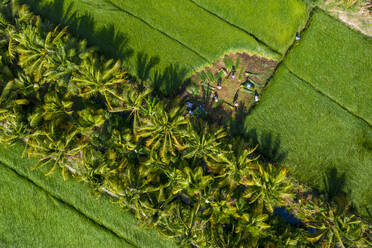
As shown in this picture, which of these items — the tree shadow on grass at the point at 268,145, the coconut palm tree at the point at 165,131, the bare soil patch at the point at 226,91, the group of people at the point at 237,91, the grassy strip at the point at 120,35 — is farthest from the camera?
the grassy strip at the point at 120,35

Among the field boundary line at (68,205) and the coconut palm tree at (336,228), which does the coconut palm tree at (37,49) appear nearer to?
the field boundary line at (68,205)

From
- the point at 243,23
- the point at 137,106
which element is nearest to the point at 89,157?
the point at 137,106

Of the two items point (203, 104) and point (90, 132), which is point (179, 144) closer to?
point (203, 104)

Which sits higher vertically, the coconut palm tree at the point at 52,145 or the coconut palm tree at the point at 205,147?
the coconut palm tree at the point at 205,147

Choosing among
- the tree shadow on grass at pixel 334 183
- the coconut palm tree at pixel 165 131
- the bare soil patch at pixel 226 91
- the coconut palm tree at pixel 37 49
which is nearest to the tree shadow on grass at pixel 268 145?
the bare soil patch at pixel 226 91

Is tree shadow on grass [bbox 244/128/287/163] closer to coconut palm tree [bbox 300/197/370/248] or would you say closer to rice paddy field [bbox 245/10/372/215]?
rice paddy field [bbox 245/10/372/215]

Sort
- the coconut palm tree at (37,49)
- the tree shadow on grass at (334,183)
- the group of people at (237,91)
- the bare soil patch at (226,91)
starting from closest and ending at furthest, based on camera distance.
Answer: the coconut palm tree at (37,49), the tree shadow on grass at (334,183), the group of people at (237,91), the bare soil patch at (226,91)

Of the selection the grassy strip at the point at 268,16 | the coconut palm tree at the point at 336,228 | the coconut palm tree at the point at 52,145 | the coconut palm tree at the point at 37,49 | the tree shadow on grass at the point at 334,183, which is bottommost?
the coconut palm tree at the point at 52,145

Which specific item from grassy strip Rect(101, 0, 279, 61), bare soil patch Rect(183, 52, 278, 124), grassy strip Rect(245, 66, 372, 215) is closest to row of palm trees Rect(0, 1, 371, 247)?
grassy strip Rect(245, 66, 372, 215)
